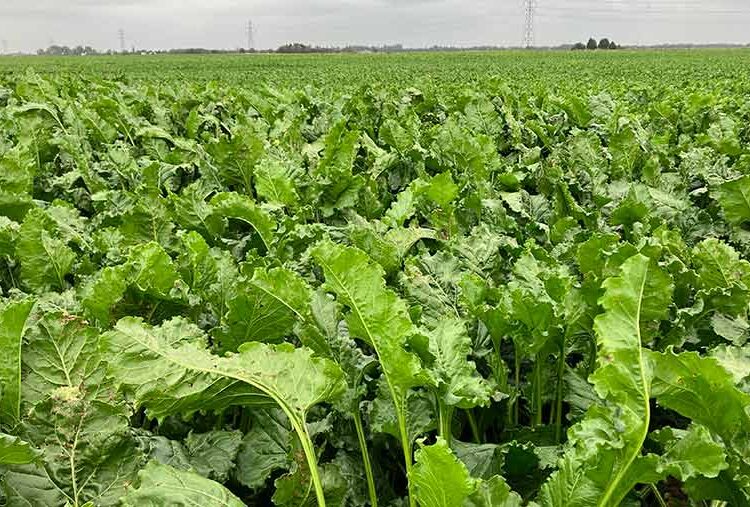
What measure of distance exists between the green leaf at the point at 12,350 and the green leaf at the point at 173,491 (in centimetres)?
42

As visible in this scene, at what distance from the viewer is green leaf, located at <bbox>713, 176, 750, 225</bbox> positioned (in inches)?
104

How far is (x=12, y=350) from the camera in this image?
1519 mm

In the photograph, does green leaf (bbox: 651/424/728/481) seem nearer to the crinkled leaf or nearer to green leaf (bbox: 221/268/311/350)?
the crinkled leaf

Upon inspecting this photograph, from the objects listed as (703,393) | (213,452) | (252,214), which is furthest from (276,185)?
(703,393)

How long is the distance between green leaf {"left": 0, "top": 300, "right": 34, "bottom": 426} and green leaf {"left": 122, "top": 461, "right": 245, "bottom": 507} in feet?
1.37

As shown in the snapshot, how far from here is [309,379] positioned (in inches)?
57.7

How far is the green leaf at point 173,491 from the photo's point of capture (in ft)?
4.16

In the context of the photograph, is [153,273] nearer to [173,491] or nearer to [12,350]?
[12,350]

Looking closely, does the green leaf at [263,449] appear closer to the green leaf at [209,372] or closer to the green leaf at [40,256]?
the green leaf at [209,372]

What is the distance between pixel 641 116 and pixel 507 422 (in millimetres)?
4712

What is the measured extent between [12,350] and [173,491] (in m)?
0.51

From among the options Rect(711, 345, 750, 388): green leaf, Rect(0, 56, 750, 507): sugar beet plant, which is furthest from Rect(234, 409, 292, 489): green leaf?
Rect(711, 345, 750, 388): green leaf

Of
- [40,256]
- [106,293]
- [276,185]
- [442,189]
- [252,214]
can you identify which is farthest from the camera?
[276,185]

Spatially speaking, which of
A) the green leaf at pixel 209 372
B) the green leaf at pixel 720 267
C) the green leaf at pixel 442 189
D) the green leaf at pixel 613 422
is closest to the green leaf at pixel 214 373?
the green leaf at pixel 209 372
